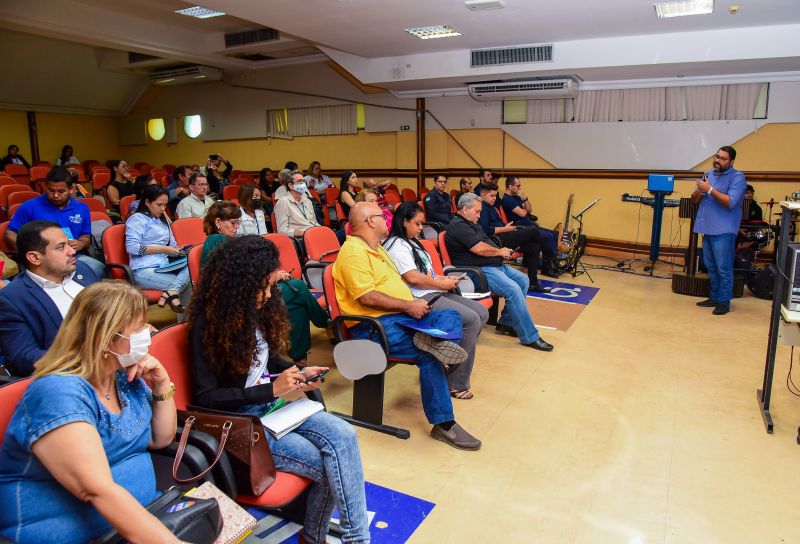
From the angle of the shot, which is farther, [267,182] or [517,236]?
[267,182]

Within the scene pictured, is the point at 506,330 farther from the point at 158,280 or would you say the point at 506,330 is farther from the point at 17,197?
the point at 17,197

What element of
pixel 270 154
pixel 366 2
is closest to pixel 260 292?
pixel 366 2

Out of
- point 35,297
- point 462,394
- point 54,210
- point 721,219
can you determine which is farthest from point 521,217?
point 35,297

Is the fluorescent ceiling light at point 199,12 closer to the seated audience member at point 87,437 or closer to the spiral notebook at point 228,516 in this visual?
the seated audience member at point 87,437

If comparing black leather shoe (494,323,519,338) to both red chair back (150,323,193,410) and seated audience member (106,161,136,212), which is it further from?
seated audience member (106,161,136,212)

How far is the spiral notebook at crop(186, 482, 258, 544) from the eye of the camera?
1.52m

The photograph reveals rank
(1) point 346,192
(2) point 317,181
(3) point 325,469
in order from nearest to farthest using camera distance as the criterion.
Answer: (3) point 325,469 < (1) point 346,192 < (2) point 317,181

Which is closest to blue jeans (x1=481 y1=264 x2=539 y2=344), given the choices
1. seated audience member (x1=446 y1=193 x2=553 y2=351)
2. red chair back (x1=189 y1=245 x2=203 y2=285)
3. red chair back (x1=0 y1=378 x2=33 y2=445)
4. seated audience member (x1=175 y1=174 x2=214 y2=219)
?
seated audience member (x1=446 y1=193 x2=553 y2=351)

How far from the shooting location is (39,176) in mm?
8992

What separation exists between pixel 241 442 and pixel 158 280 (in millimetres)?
2533

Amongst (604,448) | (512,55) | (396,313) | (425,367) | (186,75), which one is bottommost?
(604,448)

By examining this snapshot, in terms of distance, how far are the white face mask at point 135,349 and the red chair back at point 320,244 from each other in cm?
269

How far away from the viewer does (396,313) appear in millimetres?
2982

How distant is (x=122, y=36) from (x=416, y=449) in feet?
26.2
